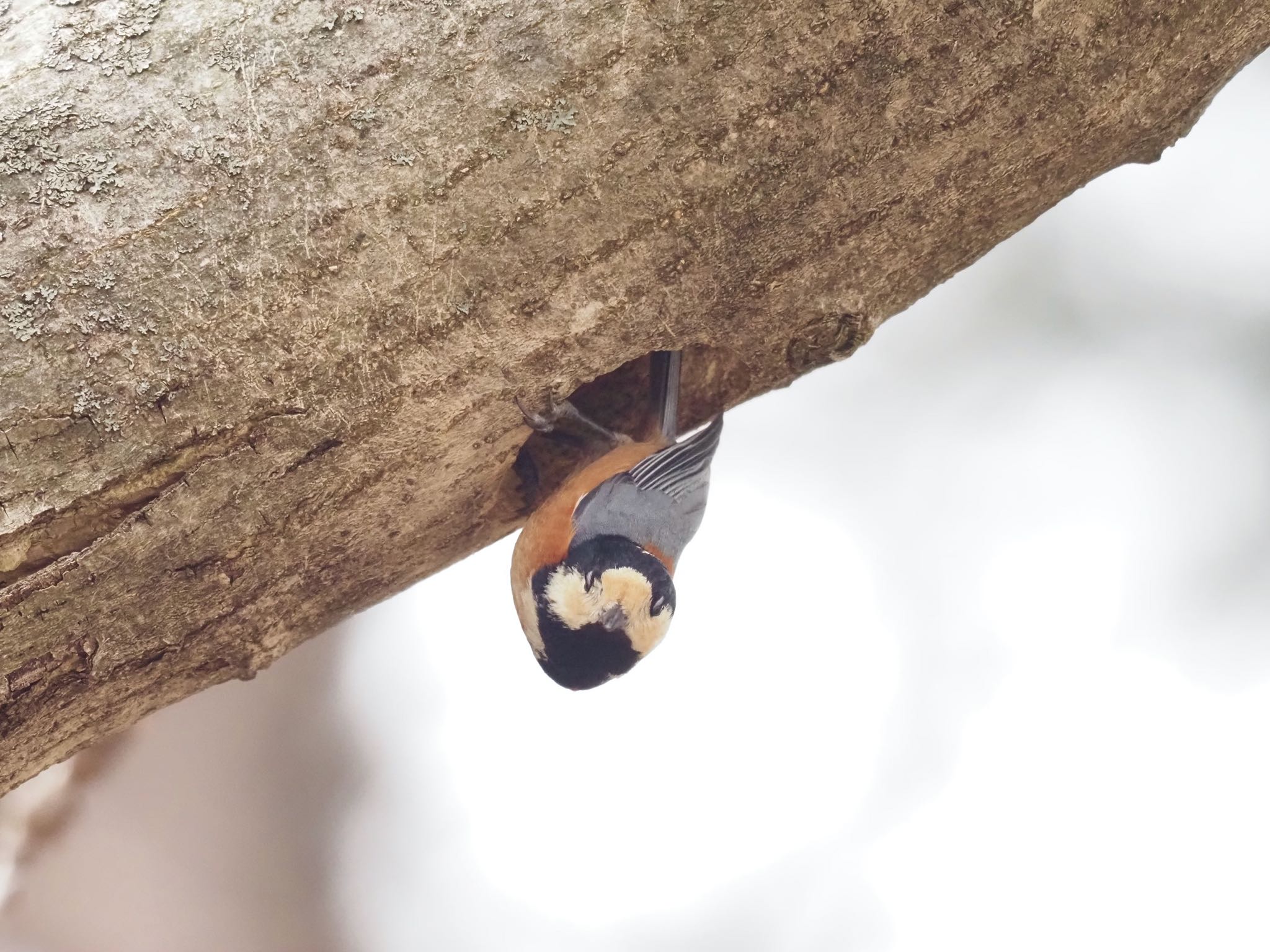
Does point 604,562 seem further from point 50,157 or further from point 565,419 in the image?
point 50,157

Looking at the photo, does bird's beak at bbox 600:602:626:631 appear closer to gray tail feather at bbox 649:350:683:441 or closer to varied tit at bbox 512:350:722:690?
varied tit at bbox 512:350:722:690

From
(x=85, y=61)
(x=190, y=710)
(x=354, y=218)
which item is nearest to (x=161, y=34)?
(x=85, y=61)

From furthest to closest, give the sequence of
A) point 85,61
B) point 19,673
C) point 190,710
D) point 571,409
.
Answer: point 190,710 → point 571,409 → point 19,673 → point 85,61

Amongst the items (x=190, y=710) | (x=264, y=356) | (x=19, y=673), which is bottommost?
(x=19, y=673)

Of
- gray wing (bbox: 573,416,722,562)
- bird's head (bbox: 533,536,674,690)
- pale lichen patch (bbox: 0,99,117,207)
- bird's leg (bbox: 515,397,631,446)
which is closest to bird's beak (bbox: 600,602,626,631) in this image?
bird's head (bbox: 533,536,674,690)

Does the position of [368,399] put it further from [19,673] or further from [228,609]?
[19,673]

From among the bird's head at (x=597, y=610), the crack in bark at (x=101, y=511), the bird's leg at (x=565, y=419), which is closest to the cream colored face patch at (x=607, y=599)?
the bird's head at (x=597, y=610)

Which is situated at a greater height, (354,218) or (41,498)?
(354,218)
